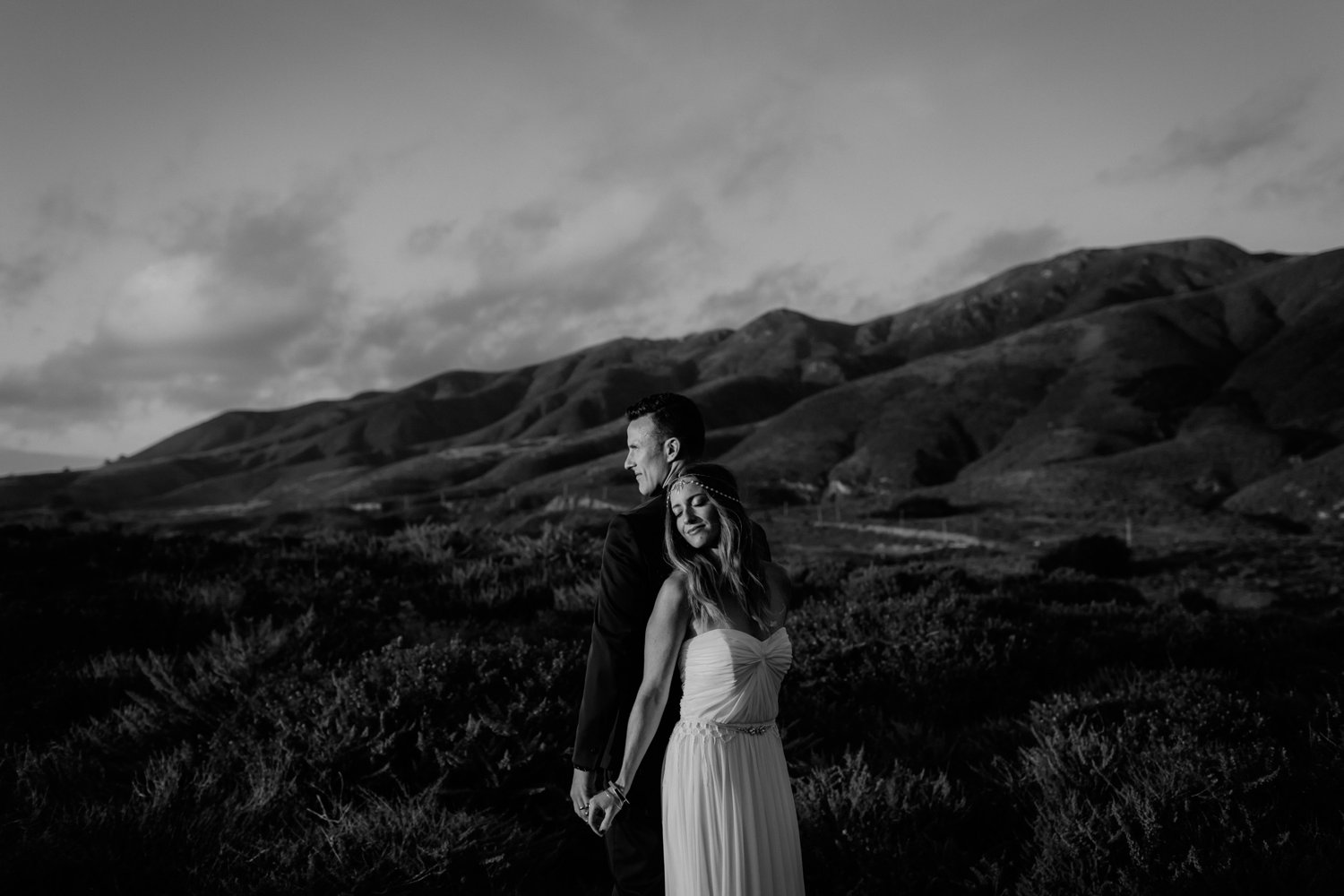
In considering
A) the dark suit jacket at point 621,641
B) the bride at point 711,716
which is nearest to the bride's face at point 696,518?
the bride at point 711,716

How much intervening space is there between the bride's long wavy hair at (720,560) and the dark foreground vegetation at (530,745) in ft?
6.25

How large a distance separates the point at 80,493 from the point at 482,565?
178 m

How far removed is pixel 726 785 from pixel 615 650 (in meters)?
0.69

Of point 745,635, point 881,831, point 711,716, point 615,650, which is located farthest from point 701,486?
point 881,831

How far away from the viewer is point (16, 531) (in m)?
10.5

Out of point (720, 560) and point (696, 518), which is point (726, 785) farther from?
point (696, 518)

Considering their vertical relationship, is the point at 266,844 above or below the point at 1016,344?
below

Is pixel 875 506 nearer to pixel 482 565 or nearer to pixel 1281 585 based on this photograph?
pixel 1281 585

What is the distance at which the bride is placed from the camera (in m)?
3.35

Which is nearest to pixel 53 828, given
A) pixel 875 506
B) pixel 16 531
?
pixel 16 531

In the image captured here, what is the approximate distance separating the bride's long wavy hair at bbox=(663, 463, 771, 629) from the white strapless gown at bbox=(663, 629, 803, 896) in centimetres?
13

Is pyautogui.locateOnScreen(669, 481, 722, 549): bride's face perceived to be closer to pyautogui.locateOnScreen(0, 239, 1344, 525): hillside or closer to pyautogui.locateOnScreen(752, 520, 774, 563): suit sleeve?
pyautogui.locateOnScreen(752, 520, 774, 563): suit sleeve

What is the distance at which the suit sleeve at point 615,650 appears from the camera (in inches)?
136

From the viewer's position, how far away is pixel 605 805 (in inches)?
135
